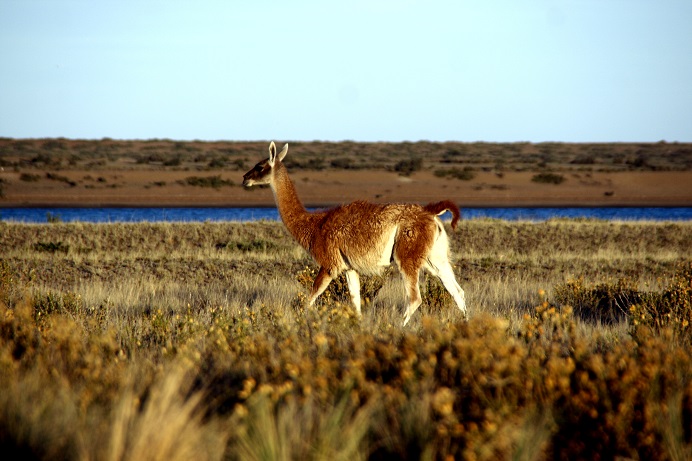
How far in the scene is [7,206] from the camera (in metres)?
37.8

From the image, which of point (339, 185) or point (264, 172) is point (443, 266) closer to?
point (264, 172)

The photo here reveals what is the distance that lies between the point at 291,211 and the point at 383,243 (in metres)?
1.51

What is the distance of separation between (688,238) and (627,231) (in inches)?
60.4

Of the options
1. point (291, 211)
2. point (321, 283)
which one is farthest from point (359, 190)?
point (321, 283)

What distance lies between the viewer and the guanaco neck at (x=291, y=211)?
981 centimetres

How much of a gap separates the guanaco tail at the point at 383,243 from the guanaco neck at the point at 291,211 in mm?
117

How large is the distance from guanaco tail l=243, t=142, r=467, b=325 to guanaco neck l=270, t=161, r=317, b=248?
0.38ft

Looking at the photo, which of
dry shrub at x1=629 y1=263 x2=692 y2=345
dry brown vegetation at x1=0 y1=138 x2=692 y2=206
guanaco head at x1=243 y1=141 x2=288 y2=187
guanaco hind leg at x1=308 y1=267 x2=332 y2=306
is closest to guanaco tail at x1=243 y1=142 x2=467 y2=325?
guanaco hind leg at x1=308 y1=267 x2=332 y2=306

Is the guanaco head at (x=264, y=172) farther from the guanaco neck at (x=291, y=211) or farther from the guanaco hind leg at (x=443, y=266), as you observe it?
the guanaco hind leg at (x=443, y=266)

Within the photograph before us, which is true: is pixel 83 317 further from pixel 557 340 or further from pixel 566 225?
pixel 566 225

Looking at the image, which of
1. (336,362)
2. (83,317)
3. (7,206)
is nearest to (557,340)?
(336,362)

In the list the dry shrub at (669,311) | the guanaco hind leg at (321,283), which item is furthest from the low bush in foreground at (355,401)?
the guanaco hind leg at (321,283)

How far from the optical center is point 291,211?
1014 centimetres

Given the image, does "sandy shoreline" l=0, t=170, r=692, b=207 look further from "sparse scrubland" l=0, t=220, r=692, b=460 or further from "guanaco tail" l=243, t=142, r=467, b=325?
"sparse scrubland" l=0, t=220, r=692, b=460
